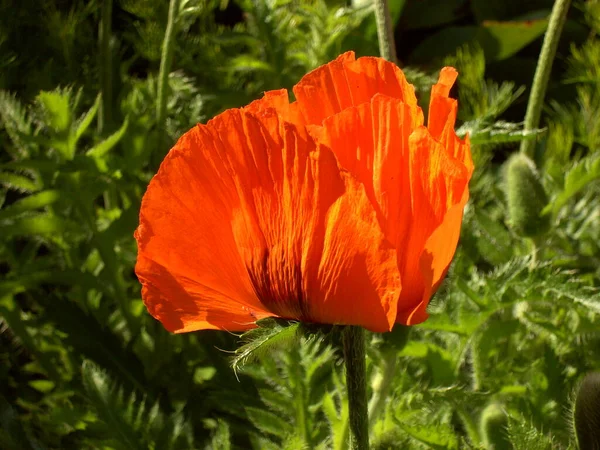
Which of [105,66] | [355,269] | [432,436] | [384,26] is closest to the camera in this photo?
[355,269]

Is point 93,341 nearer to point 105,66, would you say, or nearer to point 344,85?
point 105,66

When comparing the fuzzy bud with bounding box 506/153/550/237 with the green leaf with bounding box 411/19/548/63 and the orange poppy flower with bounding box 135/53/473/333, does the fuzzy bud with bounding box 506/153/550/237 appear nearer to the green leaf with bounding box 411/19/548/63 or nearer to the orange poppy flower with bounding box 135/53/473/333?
the orange poppy flower with bounding box 135/53/473/333

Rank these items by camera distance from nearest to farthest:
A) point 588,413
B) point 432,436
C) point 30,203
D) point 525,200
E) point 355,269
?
point 355,269 < point 588,413 < point 432,436 < point 525,200 < point 30,203

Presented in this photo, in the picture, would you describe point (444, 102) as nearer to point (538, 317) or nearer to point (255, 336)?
point (255, 336)

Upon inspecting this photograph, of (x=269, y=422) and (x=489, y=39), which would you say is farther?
(x=489, y=39)

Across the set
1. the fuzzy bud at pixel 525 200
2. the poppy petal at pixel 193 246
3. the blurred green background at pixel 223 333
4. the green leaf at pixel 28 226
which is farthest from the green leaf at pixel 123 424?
the fuzzy bud at pixel 525 200

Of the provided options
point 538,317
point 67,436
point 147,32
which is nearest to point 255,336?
point 538,317

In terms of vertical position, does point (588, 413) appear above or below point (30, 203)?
below

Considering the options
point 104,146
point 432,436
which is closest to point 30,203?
point 104,146

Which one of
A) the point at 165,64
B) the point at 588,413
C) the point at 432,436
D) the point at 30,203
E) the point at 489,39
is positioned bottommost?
the point at 489,39
